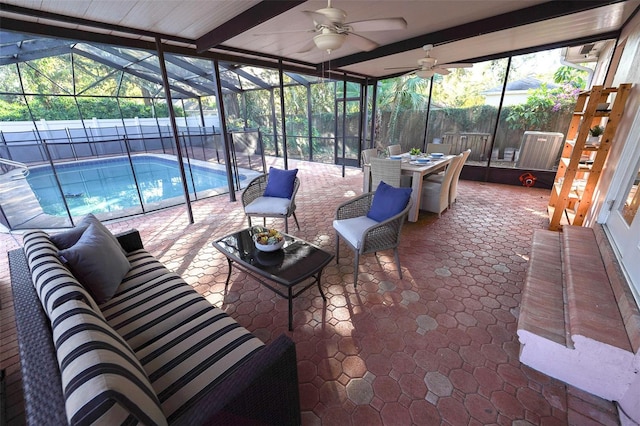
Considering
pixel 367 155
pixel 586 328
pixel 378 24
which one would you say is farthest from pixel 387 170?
pixel 586 328

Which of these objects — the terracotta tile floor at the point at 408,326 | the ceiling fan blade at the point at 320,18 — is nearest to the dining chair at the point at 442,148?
the terracotta tile floor at the point at 408,326

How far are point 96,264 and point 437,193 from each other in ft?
12.7

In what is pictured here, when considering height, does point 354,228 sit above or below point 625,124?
below

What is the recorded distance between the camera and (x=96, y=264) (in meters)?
1.55

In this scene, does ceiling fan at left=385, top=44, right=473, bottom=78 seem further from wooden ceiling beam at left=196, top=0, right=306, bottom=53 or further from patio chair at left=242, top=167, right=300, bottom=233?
patio chair at left=242, top=167, right=300, bottom=233

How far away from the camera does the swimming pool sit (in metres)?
6.12

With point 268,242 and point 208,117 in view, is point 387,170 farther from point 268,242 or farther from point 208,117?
point 208,117

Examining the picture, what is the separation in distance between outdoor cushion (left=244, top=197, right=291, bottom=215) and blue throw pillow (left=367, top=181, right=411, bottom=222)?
102 cm

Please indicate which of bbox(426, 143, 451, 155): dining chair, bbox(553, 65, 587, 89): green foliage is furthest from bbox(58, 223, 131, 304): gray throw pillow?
bbox(553, 65, 587, 89): green foliage

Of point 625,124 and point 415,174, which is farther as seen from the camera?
point 415,174

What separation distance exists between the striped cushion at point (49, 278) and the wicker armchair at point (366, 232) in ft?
5.79

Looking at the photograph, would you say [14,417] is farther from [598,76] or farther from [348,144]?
[598,76]

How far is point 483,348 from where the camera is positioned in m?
1.78

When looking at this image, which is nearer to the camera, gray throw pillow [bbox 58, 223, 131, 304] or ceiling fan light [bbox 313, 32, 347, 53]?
gray throw pillow [bbox 58, 223, 131, 304]
